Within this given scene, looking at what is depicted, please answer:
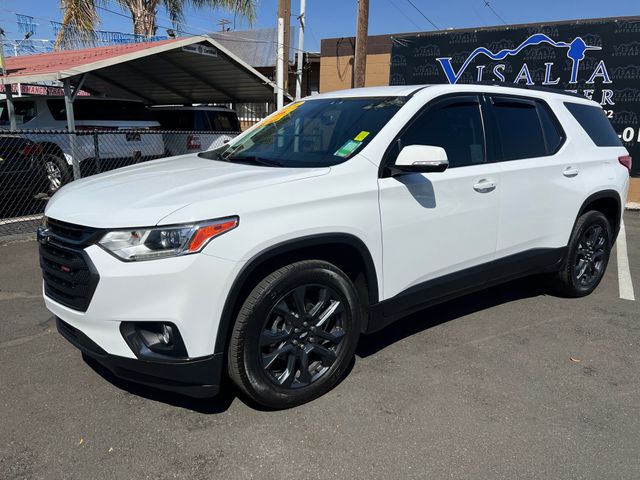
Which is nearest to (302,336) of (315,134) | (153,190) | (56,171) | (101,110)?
(153,190)

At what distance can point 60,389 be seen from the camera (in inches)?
125

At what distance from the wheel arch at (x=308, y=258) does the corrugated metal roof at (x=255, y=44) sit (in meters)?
16.3

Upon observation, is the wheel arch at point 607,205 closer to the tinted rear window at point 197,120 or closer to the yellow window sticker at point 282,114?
the yellow window sticker at point 282,114

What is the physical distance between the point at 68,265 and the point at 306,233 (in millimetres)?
1246

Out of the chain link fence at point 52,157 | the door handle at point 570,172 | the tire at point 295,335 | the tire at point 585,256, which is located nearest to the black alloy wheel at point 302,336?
the tire at point 295,335

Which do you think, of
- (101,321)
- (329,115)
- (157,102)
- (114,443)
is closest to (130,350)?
(101,321)

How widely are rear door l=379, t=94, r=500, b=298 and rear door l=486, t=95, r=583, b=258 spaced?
6.8 inches

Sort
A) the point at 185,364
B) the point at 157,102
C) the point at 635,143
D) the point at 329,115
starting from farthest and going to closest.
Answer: the point at 157,102 → the point at 635,143 → the point at 329,115 → the point at 185,364

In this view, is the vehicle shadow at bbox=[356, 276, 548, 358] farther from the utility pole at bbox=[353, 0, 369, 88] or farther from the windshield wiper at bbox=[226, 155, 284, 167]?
the utility pole at bbox=[353, 0, 369, 88]

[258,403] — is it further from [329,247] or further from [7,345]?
[7,345]

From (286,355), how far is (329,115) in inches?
70.8

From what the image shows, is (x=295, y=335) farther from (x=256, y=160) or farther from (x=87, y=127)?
(x=87, y=127)

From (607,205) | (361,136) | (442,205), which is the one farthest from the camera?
(607,205)

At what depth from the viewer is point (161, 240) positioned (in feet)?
8.07
